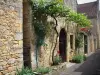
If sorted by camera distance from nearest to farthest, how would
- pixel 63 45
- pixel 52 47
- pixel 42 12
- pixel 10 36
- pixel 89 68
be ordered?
pixel 10 36 → pixel 42 12 → pixel 52 47 → pixel 89 68 → pixel 63 45

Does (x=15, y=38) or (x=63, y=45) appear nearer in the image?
(x=15, y=38)

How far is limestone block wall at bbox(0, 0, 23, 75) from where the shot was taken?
20.1 feet

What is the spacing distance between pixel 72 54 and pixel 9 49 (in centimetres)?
923

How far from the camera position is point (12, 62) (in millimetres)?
6570

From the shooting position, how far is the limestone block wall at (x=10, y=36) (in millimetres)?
6133

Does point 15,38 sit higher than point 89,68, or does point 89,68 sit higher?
point 15,38

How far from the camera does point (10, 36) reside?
646 cm

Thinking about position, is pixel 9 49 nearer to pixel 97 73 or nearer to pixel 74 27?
pixel 97 73

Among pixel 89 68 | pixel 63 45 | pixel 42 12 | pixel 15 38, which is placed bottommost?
pixel 89 68

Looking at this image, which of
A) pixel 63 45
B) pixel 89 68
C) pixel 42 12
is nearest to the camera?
pixel 42 12

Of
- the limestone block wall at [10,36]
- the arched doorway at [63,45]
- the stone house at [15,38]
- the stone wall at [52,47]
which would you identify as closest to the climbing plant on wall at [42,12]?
the stone house at [15,38]

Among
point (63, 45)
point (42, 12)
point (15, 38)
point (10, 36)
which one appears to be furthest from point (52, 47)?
point (10, 36)

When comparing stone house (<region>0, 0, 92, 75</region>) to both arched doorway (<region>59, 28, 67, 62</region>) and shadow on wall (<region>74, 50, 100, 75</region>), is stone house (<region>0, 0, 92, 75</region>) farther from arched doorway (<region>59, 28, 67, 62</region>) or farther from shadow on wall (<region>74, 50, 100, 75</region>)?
arched doorway (<region>59, 28, 67, 62</region>)

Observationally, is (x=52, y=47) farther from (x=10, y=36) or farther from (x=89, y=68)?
(x=10, y=36)
